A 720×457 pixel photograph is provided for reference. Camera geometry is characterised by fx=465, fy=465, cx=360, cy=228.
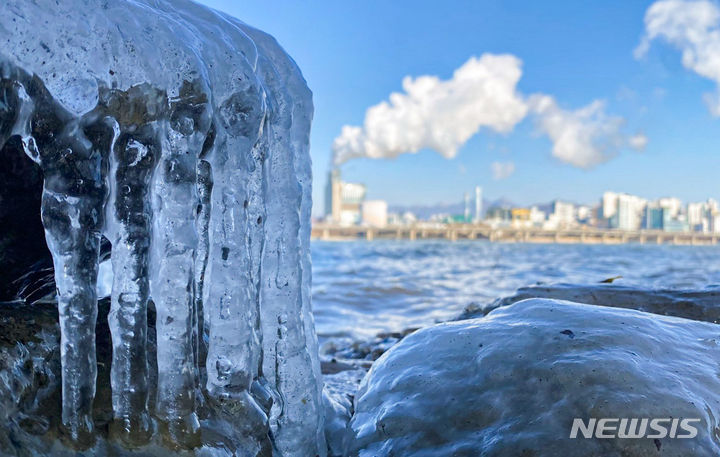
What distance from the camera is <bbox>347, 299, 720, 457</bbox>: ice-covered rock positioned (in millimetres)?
1288

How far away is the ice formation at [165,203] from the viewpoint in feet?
3.76

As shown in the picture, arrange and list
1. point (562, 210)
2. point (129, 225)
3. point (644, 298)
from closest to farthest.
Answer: point (129, 225)
point (644, 298)
point (562, 210)

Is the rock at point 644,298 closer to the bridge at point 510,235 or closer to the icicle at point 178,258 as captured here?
the icicle at point 178,258

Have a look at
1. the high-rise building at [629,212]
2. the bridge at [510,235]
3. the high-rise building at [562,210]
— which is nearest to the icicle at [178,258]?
the bridge at [510,235]

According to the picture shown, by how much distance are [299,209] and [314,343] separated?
53cm

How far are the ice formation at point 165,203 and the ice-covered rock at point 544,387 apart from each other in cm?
40

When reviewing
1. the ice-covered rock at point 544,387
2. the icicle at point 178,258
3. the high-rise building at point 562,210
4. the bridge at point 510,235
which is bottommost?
the bridge at point 510,235

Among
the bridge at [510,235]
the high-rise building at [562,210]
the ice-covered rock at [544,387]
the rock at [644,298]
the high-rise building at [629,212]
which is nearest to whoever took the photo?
the ice-covered rock at [544,387]

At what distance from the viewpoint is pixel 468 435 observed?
1403 millimetres

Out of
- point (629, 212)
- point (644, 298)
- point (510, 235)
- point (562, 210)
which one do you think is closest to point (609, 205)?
point (629, 212)

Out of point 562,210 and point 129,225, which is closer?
point 129,225

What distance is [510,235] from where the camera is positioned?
6662 cm

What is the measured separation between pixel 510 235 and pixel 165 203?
69.0 meters

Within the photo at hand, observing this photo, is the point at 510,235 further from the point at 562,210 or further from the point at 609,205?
the point at 562,210
